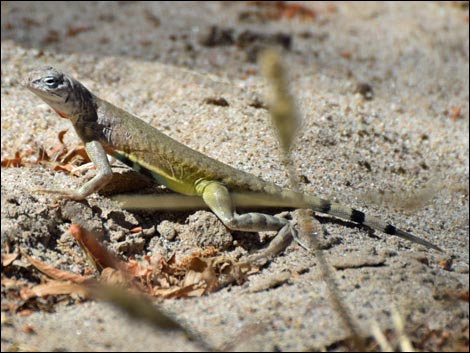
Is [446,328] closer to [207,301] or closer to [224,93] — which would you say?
[207,301]

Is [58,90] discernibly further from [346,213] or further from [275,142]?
[346,213]

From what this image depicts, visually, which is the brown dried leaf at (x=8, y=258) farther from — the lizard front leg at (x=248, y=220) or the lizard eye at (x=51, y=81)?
the lizard eye at (x=51, y=81)

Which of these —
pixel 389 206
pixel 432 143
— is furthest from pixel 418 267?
pixel 432 143

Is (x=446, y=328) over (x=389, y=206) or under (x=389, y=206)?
under

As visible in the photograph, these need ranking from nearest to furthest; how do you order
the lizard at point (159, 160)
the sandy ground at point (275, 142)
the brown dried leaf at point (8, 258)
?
1. the sandy ground at point (275, 142)
2. the brown dried leaf at point (8, 258)
3. the lizard at point (159, 160)

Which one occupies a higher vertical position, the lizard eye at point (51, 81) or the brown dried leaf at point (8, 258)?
the lizard eye at point (51, 81)

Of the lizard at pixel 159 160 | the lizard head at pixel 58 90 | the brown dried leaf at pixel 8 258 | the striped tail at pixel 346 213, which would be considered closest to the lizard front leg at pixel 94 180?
the lizard at pixel 159 160
